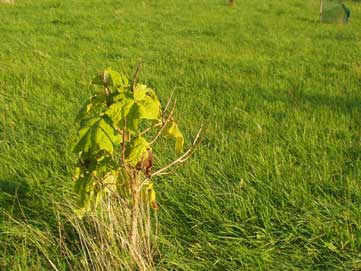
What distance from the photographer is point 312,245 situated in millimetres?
1912

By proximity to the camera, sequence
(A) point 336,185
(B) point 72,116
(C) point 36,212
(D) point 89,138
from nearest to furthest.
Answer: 1. (D) point 89,138
2. (C) point 36,212
3. (A) point 336,185
4. (B) point 72,116

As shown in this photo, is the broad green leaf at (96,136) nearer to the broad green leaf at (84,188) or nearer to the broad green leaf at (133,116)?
the broad green leaf at (133,116)

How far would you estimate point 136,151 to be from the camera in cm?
139

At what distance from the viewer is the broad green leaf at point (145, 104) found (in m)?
1.29

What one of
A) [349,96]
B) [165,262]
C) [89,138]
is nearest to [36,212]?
[165,262]

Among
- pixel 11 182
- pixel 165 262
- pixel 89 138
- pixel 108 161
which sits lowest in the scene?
pixel 165 262

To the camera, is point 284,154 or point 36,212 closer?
point 36,212

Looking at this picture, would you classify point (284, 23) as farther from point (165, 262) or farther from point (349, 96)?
point (165, 262)

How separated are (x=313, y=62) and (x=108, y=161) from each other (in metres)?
4.80

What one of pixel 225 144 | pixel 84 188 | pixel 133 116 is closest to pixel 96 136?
pixel 133 116

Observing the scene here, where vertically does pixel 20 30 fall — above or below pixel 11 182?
above

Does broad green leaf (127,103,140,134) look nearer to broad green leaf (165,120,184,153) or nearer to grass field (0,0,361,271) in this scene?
broad green leaf (165,120,184,153)

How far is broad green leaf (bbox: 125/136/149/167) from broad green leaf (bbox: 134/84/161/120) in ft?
0.45

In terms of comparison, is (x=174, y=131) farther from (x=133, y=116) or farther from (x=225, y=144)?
(x=225, y=144)
